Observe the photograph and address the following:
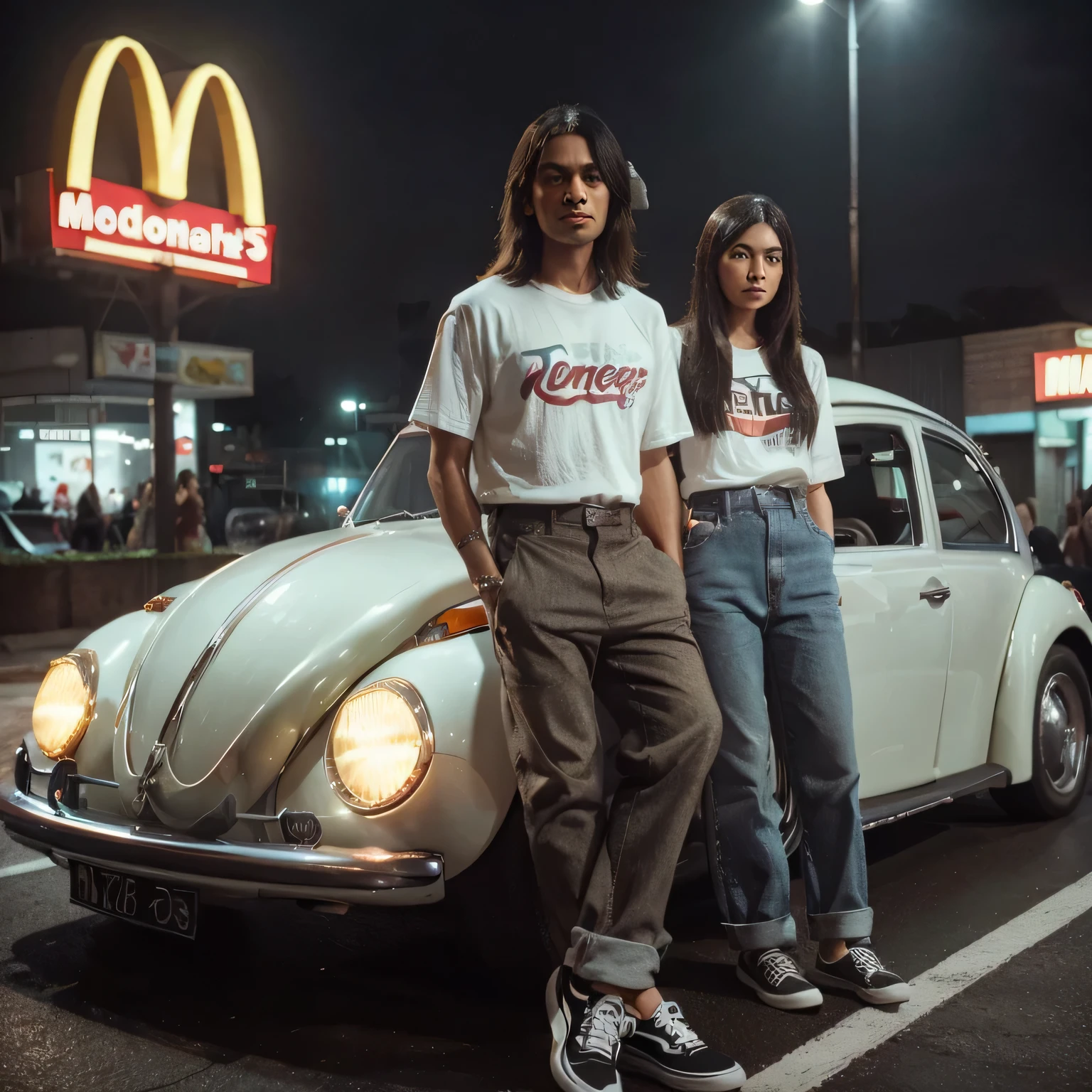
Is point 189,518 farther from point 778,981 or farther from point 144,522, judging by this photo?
point 778,981

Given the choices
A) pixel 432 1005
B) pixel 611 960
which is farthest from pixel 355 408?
pixel 611 960

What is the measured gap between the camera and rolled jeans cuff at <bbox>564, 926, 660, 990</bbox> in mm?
2691

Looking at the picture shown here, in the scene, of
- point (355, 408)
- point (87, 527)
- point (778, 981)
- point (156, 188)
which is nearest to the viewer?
point (778, 981)

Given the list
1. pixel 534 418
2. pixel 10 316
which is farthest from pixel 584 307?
pixel 10 316

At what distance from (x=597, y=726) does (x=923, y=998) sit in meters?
1.23

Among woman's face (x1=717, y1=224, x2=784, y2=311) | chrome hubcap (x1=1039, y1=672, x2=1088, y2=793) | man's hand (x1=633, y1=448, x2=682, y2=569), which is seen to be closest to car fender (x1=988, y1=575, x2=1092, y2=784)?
chrome hubcap (x1=1039, y1=672, x2=1088, y2=793)

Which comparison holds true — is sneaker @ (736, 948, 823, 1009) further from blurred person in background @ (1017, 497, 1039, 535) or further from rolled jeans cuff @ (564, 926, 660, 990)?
blurred person in background @ (1017, 497, 1039, 535)

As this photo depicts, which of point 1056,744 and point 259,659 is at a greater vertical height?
point 259,659

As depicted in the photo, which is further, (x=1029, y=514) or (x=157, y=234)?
(x=157, y=234)

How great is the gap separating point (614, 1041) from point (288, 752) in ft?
3.32

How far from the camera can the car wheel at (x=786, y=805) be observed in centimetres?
351

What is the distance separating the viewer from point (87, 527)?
59.7 ft

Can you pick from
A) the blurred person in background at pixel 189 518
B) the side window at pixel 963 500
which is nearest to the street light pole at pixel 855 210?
the blurred person in background at pixel 189 518

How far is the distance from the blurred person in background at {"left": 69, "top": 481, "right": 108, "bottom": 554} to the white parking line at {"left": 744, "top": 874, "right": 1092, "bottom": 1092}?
54.0 ft
